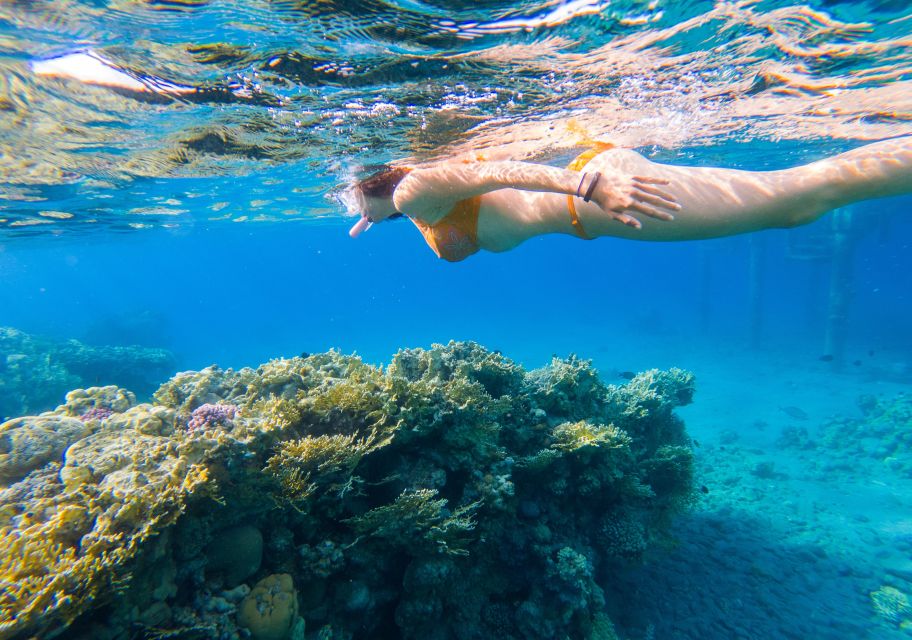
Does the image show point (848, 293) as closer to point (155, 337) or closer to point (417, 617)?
point (417, 617)

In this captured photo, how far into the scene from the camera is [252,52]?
603 centimetres

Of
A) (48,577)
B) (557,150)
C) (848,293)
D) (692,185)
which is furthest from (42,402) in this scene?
(848,293)

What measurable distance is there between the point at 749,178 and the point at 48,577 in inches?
215

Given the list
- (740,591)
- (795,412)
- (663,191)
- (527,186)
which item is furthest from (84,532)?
(795,412)

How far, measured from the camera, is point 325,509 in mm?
4059

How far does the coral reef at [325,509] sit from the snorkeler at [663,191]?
235 cm

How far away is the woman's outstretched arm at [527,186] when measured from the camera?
2.61m

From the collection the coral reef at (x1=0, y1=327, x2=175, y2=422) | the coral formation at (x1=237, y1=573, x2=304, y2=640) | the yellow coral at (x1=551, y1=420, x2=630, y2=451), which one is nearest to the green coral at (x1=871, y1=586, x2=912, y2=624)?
the yellow coral at (x1=551, y1=420, x2=630, y2=451)

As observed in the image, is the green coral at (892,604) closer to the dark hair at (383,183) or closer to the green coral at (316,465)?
the green coral at (316,465)

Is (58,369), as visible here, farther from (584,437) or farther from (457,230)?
(584,437)

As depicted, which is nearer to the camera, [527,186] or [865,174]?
[865,174]

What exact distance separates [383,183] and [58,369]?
76.2 ft

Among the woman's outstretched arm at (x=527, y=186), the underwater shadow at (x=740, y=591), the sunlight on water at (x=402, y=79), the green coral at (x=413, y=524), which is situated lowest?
the underwater shadow at (x=740, y=591)

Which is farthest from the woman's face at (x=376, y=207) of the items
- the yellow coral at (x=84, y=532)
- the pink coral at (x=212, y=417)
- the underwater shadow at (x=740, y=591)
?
the underwater shadow at (x=740, y=591)
